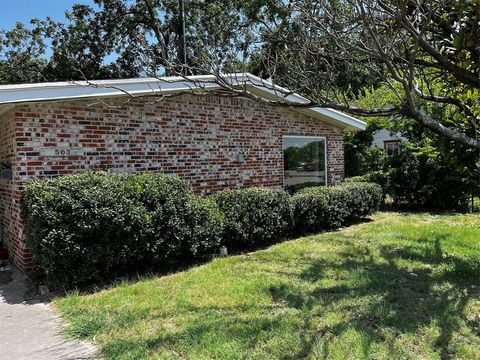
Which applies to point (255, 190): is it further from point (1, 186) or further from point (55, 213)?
point (1, 186)

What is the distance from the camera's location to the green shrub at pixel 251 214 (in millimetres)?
7344

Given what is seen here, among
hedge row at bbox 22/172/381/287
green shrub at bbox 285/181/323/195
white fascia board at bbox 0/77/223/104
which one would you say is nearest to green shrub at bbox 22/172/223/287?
hedge row at bbox 22/172/381/287

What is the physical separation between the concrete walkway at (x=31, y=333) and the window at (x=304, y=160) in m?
6.67

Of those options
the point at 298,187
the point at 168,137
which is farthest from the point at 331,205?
the point at 168,137

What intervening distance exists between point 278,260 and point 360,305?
2304mm

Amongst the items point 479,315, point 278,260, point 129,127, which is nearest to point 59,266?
point 129,127

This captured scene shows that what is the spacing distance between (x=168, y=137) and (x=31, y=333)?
4.45 metres

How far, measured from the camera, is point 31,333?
4.13 metres

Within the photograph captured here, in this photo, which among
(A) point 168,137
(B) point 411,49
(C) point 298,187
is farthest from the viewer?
(C) point 298,187

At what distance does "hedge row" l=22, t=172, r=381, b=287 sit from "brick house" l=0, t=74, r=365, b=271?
3.09 ft

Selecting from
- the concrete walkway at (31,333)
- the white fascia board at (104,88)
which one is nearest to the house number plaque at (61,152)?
the white fascia board at (104,88)

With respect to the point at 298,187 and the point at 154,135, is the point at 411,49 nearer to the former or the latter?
the point at 154,135

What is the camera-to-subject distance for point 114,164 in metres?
7.04

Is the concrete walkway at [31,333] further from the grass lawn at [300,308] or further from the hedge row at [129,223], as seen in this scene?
the hedge row at [129,223]
